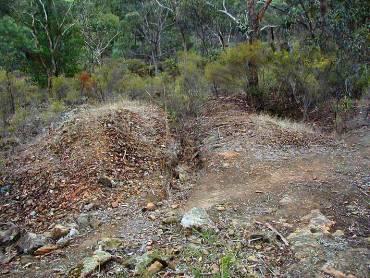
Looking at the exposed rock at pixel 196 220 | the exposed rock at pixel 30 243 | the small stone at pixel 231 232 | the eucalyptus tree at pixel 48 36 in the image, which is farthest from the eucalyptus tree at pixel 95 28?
the small stone at pixel 231 232

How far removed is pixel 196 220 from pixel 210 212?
Result: 393mm

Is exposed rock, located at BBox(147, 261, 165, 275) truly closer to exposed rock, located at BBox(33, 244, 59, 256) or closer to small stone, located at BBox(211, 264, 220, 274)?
small stone, located at BBox(211, 264, 220, 274)

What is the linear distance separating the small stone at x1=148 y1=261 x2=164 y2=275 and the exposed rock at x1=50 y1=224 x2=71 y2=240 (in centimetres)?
166

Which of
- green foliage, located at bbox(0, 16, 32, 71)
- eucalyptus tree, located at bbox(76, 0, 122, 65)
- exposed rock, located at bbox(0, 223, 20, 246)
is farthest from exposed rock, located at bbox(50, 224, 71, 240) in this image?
eucalyptus tree, located at bbox(76, 0, 122, 65)

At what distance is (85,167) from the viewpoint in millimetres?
7145

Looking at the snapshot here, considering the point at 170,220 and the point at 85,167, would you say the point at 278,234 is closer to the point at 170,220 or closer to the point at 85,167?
the point at 170,220

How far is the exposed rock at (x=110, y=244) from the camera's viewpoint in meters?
4.79

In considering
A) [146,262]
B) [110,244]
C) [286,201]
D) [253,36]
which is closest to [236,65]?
[253,36]

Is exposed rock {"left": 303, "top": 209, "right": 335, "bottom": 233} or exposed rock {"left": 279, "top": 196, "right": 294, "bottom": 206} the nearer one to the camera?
exposed rock {"left": 303, "top": 209, "right": 335, "bottom": 233}

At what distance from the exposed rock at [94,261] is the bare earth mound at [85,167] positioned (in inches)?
65.0

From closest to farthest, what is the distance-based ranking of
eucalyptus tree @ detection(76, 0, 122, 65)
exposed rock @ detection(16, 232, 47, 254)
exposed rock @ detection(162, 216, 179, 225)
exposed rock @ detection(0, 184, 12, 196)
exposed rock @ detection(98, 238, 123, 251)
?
exposed rock @ detection(98, 238, 123, 251), exposed rock @ detection(16, 232, 47, 254), exposed rock @ detection(162, 216, 179, 225), exposed rock @ detection(0, 184, 12, 196), eucalyptus tree @ detection(76, 0, 122, 65)

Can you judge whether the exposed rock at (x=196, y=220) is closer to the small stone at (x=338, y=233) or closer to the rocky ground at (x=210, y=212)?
the rocky ground at (x=210, y=212)

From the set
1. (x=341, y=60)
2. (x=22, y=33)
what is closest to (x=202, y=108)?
(x=341, y=60)

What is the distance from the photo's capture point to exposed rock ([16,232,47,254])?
200 inches
